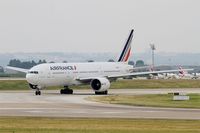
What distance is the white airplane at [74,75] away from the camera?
266 feet

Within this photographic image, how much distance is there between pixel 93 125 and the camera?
37375mm

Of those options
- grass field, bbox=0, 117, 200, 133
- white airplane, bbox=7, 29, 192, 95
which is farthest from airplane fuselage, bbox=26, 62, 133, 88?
grass field, bbox=0, 117, 200, 133

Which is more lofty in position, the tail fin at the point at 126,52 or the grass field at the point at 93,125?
the tail fin at the point at 126,52

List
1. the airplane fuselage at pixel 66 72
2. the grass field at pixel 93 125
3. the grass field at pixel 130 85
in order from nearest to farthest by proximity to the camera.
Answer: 1. the grass field at pixel 93 125
2. the airplane fuselage at pixel 66 72
3. the grass field at pixel 130 85

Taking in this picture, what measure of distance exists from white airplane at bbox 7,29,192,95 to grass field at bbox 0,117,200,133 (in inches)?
1505

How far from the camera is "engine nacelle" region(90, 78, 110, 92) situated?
82000 mm

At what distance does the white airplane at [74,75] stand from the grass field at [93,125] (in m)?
38.2

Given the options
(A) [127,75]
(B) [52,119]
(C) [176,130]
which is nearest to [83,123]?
(B) [52,119]

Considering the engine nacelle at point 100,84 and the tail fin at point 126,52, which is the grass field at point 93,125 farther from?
the tail fin at point 126,52

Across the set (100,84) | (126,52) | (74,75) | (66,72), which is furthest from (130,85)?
(66,72)

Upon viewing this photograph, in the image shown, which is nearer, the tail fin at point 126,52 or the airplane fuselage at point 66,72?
the airplane fuselage at point 66,72

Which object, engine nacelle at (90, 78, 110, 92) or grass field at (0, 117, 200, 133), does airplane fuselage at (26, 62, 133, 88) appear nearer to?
engine nacelle at (90, 78, 110, 92)

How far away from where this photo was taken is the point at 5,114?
154 ft

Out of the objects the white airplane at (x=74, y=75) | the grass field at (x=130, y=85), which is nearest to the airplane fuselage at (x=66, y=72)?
the white airplane at (x=74, y=75)
